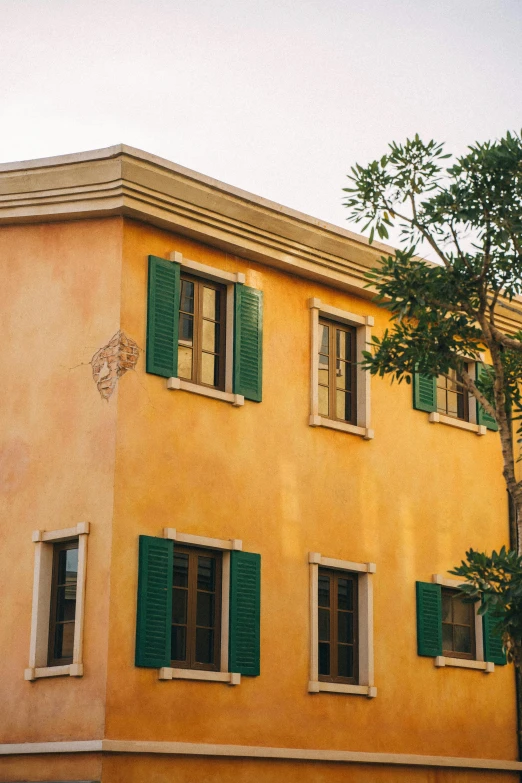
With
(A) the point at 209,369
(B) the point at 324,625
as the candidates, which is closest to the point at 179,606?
(B) the point at 324,625

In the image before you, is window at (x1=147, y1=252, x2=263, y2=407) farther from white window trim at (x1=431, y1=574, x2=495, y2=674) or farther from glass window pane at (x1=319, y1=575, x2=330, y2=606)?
white window trim at (x1=431, y1=574, x2=495, y2=674)

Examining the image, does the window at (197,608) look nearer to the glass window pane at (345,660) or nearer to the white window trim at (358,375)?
the glass window pane at (345,660)

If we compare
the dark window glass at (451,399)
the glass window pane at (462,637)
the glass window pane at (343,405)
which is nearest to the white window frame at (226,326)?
the glass window pane at (343,405)

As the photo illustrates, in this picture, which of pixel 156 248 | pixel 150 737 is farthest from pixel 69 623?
pixel 156 248

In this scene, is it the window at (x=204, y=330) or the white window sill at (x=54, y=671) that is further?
the window at (x=204, y=330)

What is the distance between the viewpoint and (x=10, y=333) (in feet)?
50.7

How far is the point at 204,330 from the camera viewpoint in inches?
613

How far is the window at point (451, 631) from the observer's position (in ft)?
55.6

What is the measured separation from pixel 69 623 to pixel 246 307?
4331mm

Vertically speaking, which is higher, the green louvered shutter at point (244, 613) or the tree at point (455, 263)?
the tree at point (455, 263)

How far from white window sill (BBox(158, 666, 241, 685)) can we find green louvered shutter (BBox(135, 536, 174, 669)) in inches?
4.1

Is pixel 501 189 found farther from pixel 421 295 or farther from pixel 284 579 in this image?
pixel 284 579

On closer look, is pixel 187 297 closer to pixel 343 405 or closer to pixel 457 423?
pixel 343 405

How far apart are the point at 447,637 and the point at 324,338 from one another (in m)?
4.30
